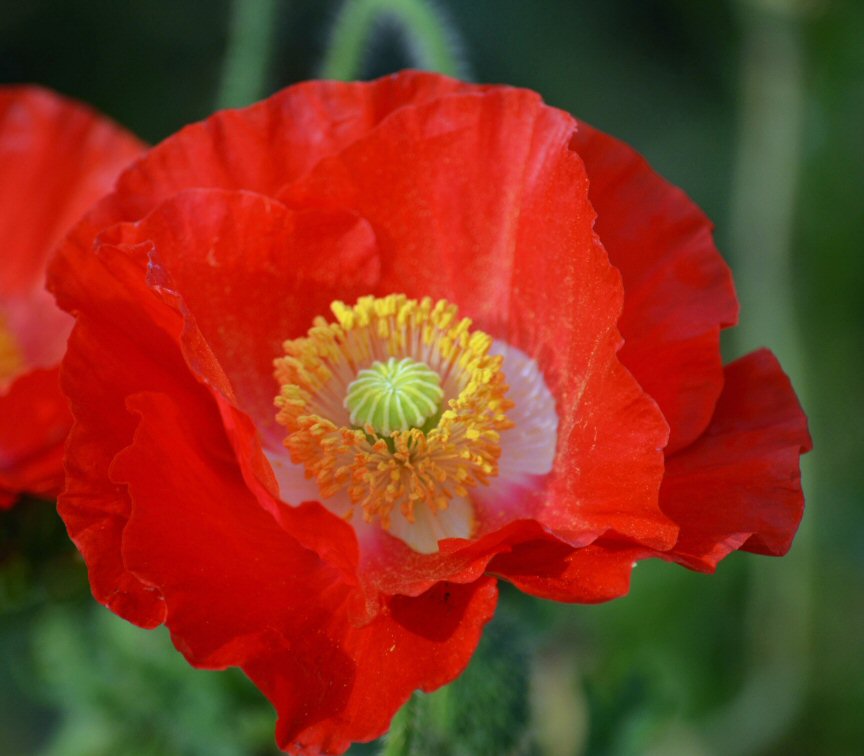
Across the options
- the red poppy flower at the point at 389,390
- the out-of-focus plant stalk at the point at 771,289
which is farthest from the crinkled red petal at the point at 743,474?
the out-of-focus plant stalk at the point at 771,289

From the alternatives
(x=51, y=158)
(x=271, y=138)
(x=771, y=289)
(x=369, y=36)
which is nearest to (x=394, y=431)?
(x=271, y=138)

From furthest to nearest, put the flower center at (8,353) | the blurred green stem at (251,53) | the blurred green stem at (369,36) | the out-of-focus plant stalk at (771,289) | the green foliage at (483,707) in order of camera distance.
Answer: the out-of-focus plant stalk at (771,289)
the flower center at (8,353)
the blurred green stem at (251,53)
the blurred green stem at (369,36)
the green foliage at (483,707)

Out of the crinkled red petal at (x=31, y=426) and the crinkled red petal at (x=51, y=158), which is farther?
the crinkled red petal at (x=51, y=158)

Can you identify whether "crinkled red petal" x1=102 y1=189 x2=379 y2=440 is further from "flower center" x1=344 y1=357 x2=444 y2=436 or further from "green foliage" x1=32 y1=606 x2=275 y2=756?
"green foliage" x1=32 y1=606 x2=275 y2=756

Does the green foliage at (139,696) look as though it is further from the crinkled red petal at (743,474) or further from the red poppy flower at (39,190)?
the crinkled red petal at (743,474)

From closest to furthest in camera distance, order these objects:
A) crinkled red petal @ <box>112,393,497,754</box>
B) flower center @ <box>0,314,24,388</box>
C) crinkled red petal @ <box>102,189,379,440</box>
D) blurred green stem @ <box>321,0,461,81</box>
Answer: crinkled red petal @ <box>112,393,497,754</box> → crinkled red petal @ <box>102,189,379,440</box> → blurred green stem @ <box>321,0,461,81</box> → flower center @ <box>0,314,24,388</box>

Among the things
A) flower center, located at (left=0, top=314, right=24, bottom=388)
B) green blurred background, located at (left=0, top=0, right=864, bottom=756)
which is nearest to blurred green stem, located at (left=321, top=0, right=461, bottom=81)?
green blurred background, located at (left=0, top=0, right=864, bottom=756)

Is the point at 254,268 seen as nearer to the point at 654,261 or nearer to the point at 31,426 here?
the point at 31,426
